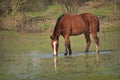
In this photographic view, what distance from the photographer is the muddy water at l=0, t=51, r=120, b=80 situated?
11.8 metres

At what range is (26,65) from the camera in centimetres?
1404

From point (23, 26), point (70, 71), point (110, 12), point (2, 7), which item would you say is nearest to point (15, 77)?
point (70, 71)

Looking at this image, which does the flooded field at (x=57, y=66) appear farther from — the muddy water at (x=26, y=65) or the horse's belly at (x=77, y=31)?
the horse's belly at (x=77, y=31)

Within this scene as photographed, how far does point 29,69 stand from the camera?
12961 mm

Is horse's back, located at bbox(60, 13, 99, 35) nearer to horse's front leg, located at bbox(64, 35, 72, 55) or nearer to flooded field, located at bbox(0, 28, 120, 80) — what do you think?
horse's front leg, located at bbox(64, 35, 72, 55)

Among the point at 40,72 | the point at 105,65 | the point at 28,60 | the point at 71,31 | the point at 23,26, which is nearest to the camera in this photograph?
the point at 40,72

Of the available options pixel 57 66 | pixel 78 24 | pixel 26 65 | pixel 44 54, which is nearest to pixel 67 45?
pixel 44 54

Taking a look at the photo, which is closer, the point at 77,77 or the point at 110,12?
the point at 77,77

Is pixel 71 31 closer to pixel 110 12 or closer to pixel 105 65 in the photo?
pixel 105 65

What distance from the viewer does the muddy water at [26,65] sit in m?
11.8

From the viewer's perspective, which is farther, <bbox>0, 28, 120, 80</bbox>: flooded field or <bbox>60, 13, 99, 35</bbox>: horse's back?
<bbox>60, 13, 99, 35</bbox>: horse's back

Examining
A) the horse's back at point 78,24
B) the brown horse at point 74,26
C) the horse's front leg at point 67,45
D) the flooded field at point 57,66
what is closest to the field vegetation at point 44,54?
the flooded field at point 57,66

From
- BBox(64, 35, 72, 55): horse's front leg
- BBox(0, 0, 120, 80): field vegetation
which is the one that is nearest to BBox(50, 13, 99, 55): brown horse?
BBox(64, 35, 72, 55): horse's front leg

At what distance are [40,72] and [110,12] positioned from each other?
2847 centimetres
